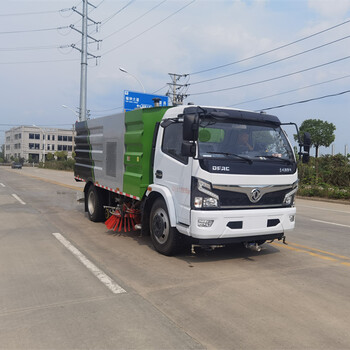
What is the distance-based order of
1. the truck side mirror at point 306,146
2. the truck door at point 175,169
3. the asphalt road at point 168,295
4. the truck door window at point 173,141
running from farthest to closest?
1. the truck side mirror at point 306,146
2. the truck door window at point 173,141
3. the truck door at point 175,169
4. the asphalt road at point 168,295

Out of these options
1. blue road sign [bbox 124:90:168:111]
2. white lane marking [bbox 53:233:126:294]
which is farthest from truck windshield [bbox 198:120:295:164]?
blue road sign [bbox 124:90:168:111]

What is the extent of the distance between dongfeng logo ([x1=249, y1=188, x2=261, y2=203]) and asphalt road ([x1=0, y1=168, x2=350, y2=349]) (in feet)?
3.43

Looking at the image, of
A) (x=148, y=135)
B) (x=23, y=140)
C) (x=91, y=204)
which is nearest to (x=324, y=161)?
(x=91, y=204)

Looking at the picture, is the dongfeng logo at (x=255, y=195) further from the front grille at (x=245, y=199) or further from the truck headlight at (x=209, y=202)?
the truck headlight at (x=209, y=202)

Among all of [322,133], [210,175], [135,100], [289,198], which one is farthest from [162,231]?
[322,133]

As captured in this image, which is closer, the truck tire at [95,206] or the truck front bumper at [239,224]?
the truck front bumper at [239,224]

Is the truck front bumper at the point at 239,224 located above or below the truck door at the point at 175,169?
below

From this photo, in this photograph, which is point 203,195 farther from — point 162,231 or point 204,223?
point 162,231

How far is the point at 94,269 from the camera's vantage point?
5.41 meters

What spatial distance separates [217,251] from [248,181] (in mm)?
1717

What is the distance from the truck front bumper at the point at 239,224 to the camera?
5.26m

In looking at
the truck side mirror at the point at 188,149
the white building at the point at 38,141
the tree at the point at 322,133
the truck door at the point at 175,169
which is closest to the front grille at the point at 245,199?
the truck door at the point at 175,169

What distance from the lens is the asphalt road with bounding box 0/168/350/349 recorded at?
3.36m

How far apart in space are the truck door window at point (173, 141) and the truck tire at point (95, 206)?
3724 mm
